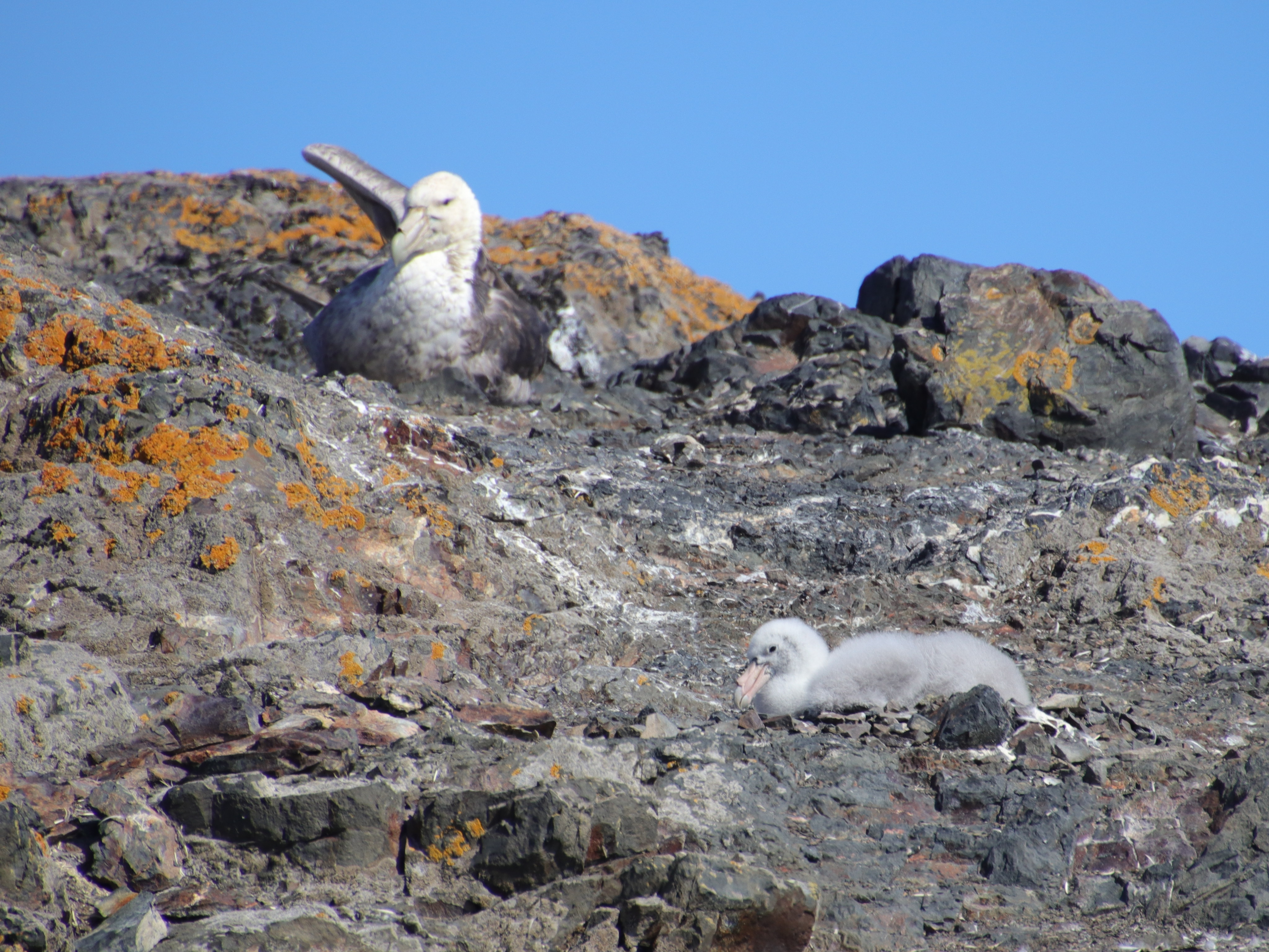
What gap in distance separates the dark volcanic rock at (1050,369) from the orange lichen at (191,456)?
212 inches

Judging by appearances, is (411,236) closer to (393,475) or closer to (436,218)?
(436,218)

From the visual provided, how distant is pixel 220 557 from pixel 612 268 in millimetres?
10036

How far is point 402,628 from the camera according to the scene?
186 inches

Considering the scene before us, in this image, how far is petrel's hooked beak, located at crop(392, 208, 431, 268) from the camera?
10039 millimetres

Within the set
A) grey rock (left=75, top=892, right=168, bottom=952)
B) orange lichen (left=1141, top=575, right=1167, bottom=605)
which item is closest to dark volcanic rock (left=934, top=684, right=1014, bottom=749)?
orange lichen (left=1141, top=575, right=1167, bottom=605)

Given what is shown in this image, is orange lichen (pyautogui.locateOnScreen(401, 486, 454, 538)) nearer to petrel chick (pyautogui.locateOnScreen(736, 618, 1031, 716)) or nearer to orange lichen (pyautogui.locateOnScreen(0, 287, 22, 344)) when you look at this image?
petrel chick (pyautogui.locateOnScreen(736, 618, 1031, 716))

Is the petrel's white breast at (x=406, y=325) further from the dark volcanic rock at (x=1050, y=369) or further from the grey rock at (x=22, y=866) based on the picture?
the grey rock at (x=22, y=866)

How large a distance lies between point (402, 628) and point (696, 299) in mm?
11280

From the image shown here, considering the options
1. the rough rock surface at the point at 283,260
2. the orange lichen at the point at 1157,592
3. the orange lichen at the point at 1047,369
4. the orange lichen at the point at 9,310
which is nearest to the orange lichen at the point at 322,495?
the orange lichen at the point at 9,310

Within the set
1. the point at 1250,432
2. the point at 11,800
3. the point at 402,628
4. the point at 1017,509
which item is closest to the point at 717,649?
the point at 402,628

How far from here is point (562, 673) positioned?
491 centimetres

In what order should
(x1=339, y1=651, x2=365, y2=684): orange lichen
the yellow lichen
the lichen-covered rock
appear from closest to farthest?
the lichen-covered rock < (x1=339, y1=651, x2=365, y2=684): orange lichen < the yellow lichen

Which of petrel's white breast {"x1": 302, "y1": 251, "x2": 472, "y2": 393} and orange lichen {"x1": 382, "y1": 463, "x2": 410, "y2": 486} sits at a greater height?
petrel's white breast {"x1": 302, "y1": 251, "x2": 472, "y2": 393}

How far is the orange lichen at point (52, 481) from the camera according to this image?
15.6 ft
